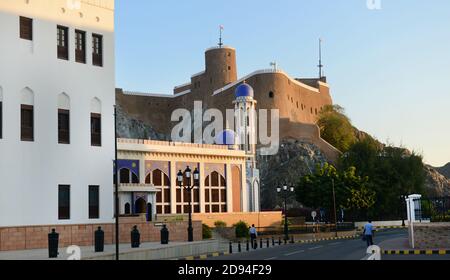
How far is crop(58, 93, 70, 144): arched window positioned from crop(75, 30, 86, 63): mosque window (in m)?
2.22

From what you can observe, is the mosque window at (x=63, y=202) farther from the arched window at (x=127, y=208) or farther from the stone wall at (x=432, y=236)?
the stone wall at (x=432, y=236)

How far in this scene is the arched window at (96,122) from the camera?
33.3m

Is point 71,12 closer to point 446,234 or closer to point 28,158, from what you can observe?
point 28,158

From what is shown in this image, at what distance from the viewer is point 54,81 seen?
31.5 metres

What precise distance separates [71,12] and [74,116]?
5.07 metres

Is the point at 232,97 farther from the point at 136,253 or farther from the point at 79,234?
the point at 136,253

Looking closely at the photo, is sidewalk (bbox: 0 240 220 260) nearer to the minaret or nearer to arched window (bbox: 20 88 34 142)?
arched window (bbox: 20 88 34 142)

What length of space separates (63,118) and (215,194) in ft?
94.2

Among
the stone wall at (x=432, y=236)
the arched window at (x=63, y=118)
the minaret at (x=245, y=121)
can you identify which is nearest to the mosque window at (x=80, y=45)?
the arched window at (x=63, y=118)

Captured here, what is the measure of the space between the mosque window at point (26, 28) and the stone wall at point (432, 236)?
18955 mm

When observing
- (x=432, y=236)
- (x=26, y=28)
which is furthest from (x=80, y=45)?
(x=432, y=236)

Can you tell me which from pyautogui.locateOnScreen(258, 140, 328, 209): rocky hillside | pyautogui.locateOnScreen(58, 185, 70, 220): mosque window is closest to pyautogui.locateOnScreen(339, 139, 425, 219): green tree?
pyautogui.locateOnScreen(258, 140, 328, 209): rocky hillside

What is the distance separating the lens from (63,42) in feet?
106
